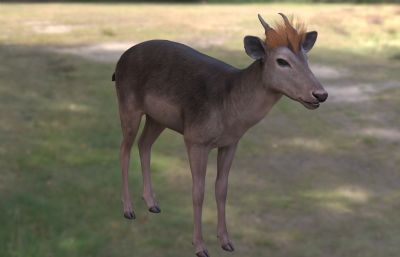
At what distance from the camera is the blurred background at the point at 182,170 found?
15.4 metres

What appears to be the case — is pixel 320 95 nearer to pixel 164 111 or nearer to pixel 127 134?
pixel 164 111

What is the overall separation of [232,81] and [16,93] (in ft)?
73.3

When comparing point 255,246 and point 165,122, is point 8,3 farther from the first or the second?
point 165,122

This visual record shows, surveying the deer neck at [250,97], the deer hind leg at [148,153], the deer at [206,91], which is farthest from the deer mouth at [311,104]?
the deer hind leg at [148,153]

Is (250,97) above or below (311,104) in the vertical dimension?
below

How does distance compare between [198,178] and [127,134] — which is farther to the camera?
[127,134]

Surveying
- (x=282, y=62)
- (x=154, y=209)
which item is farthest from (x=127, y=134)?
(x=282, y=62)

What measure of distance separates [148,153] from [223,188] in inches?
22.6

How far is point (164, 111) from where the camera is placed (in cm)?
452

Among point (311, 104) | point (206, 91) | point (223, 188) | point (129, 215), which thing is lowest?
point (129, 215)

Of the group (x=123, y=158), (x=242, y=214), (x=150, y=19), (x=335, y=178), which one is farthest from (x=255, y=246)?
(x=150, y=19)

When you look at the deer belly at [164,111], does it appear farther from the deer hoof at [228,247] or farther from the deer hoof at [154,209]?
the deer hoof at [228,247]

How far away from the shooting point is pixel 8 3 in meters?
65.0

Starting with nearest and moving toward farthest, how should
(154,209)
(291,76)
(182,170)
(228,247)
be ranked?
(291,76) → (228,247) → (154,209) → (182,170)
